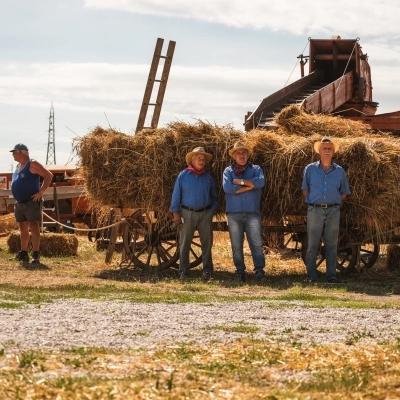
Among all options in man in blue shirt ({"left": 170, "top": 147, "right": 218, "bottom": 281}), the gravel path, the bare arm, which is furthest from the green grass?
the bare arm

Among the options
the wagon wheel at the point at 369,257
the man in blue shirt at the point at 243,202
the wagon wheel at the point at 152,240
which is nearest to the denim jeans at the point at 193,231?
the man in blue shirt at the point at 243,202

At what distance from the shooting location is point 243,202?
1350 centimetres

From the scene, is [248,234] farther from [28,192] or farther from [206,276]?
[28,192]

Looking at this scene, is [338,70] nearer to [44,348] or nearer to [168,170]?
[168,170]

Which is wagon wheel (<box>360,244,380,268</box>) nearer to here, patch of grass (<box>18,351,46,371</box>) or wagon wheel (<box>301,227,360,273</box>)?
wagon wheel (<box>301,227,360,273</box>)

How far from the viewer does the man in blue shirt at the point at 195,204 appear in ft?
45.2

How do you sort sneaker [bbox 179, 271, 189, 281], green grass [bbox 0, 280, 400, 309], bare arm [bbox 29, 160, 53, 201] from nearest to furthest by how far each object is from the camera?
green grass [bbox 0, 280, 400, 309], sneaker [bbox 179, 271, 189, 281], bare arm [bbox 29, 160, 53, 201]

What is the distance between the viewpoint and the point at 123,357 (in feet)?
21.0

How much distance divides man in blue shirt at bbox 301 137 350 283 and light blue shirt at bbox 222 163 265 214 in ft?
2.15

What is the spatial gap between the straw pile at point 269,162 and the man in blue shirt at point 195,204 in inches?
14.5

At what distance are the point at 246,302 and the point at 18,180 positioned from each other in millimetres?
6767

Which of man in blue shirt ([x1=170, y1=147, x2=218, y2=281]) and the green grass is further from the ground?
man in blue shirt ([x1=170, y1=147, x2=218, y2=281])

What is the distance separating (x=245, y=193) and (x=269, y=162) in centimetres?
63

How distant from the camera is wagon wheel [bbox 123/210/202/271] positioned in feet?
49.1
